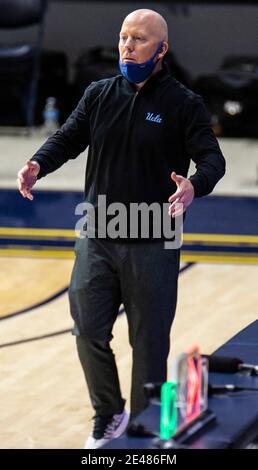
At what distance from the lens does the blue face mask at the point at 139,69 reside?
14.6 ft

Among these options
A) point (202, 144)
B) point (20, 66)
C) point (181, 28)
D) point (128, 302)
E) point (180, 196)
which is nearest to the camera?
point (180, 196)

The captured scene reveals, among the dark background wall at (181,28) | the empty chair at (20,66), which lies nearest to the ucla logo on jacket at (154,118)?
the empty chair at (20,66)

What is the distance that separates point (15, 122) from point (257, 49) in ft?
8.99

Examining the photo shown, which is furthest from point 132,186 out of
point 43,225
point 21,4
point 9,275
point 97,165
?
point 21,4

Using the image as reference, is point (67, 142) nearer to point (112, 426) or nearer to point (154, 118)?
point (154, 118)

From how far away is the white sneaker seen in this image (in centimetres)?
470

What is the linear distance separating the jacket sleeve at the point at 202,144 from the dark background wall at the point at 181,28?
9147 millimetres

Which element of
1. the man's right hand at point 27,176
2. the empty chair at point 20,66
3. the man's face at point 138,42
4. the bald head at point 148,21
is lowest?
the empty chair at point 20,66

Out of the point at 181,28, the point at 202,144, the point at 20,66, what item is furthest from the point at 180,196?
the point at 181,28

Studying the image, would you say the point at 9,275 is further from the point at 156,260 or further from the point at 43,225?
the point at 156,260

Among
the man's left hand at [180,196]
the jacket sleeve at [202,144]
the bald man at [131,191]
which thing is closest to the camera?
the man's left hand at [180,196]

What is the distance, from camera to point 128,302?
15.2 feet

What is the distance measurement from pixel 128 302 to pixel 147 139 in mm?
605

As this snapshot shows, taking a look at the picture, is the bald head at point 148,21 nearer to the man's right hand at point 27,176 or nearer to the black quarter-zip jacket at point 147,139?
the black quarter-zip jacket at point 147,139
